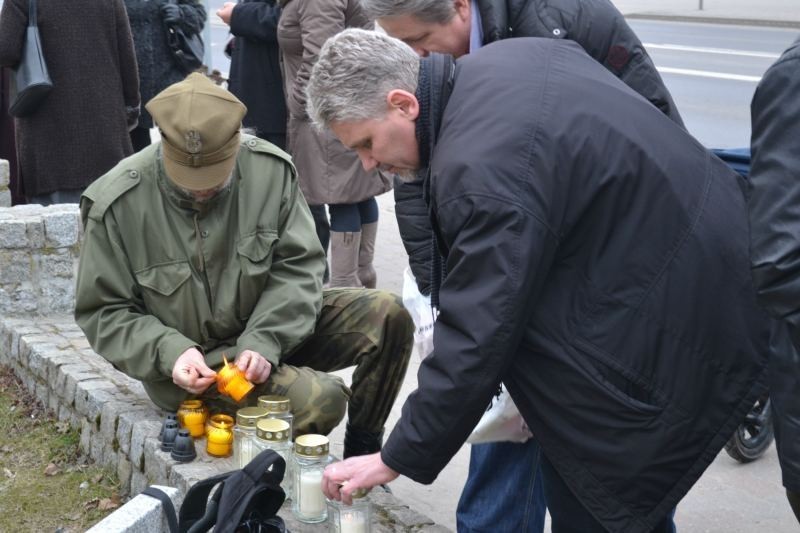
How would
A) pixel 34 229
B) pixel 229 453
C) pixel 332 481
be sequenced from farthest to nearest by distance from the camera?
pixel 34 229
pixel 229 453
pixel 332 481

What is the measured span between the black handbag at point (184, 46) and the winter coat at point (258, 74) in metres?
0.44

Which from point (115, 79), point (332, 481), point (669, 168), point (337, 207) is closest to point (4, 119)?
point (115, 79)

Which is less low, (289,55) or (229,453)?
(289,55)

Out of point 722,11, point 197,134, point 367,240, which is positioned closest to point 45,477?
point 197,134

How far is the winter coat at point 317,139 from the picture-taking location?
17.9 feet

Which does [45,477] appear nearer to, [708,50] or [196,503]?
[196,503]

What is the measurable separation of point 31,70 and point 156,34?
3.70ft

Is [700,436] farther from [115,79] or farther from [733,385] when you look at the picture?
[115,79]

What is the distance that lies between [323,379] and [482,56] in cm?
153

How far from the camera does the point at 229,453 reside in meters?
3.57

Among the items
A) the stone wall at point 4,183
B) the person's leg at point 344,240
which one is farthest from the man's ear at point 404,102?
the stone wall at point 4,183

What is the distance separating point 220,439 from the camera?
354 centimetres

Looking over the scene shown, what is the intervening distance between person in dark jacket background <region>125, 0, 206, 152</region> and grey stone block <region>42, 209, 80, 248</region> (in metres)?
1.65

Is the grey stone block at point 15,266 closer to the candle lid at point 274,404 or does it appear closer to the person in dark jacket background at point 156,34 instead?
the person in dark jacket background at point 156,34
